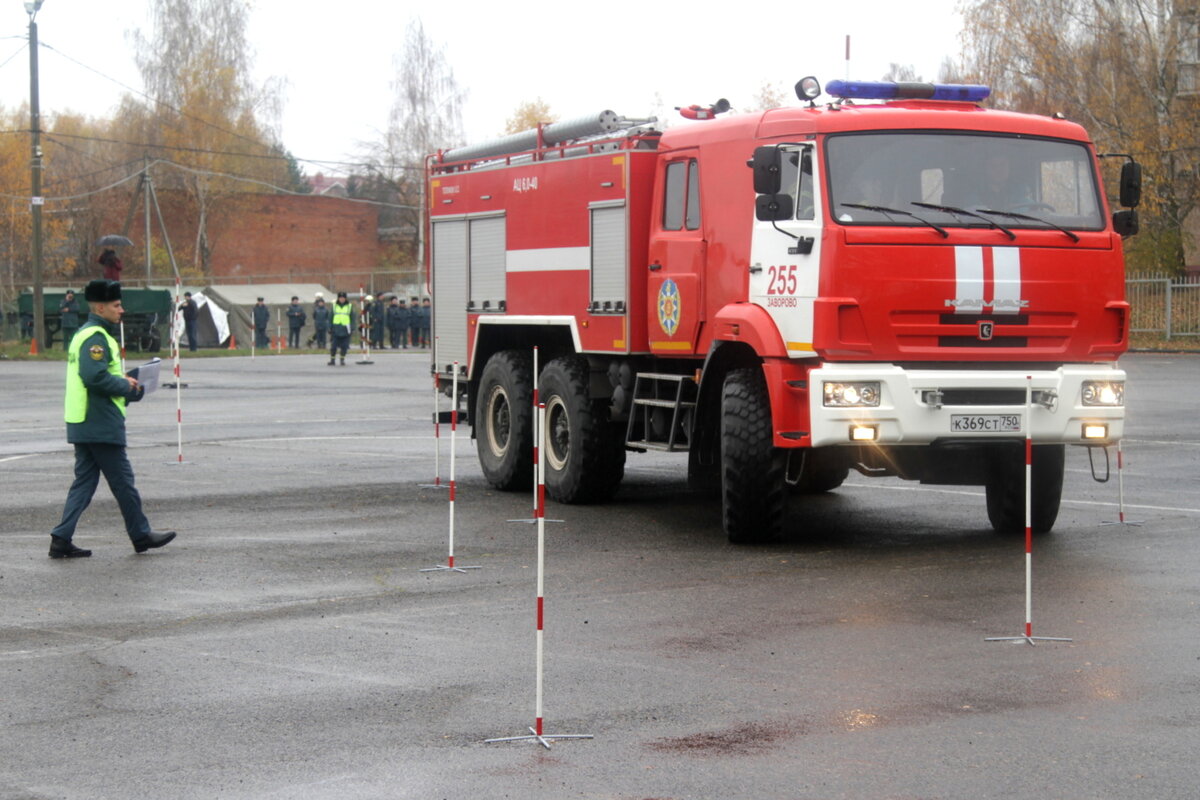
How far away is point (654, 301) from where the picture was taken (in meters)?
13.5

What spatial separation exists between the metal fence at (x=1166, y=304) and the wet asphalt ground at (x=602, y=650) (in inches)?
1338

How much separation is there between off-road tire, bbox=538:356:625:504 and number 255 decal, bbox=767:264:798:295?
280 centimetres

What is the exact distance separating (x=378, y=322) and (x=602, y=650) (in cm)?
5258

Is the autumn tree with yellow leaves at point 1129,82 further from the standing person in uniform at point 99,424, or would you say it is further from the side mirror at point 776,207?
the standing person in uniform at point 99,424

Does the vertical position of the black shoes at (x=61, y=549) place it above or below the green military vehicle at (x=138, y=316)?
below

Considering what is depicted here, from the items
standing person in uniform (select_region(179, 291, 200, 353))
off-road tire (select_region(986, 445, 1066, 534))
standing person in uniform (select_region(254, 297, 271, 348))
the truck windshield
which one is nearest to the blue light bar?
the truck windshield

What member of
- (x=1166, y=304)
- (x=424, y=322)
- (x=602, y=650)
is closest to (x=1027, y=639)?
(x=602, y=650)

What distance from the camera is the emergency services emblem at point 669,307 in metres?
13.1

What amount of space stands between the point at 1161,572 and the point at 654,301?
14.8 feet

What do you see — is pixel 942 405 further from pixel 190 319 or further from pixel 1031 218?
pixel 190 319

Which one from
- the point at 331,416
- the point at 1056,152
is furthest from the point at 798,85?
the point at 331,416

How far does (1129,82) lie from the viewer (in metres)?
49.3

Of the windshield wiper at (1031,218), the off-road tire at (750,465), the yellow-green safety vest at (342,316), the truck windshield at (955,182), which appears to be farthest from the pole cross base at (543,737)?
the yellow-green safety vest at (342,316)

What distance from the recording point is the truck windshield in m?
11.5
